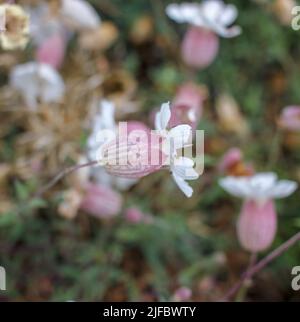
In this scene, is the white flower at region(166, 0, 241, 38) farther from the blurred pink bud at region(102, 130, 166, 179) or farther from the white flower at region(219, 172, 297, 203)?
the blurred pink bud at region(102, 130, 166, 179)

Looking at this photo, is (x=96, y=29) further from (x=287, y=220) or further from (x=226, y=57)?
(x=287, y=220)

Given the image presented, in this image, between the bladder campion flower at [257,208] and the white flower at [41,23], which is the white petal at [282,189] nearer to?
the bladder campion flower at [257,208]

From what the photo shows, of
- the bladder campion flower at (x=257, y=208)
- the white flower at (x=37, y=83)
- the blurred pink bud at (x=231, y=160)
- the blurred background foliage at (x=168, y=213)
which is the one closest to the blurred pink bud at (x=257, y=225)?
the bladder campion flower at (x=257, y=208)

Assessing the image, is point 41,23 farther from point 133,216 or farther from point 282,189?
point 282,189

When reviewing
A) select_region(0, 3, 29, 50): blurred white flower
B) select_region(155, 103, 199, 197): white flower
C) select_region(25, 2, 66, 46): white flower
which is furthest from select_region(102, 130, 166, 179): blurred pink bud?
select_region(25, 2, 66, 46): white flower
